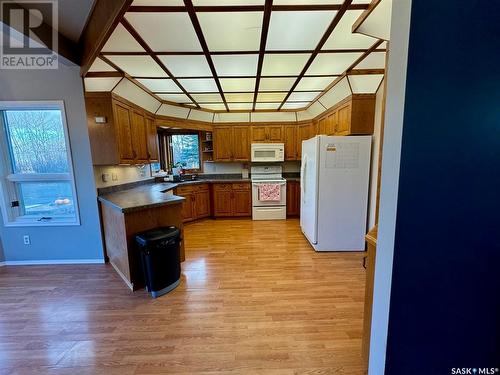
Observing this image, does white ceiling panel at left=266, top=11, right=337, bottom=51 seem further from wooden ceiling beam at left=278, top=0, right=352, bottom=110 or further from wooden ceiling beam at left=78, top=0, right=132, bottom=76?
wooden ceiling beam at left=78, top=0, right=132, bottom=76

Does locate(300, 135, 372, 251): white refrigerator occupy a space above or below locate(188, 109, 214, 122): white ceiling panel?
below

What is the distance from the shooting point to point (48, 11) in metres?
1.89

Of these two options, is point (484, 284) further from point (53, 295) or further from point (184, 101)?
point (184, 101)

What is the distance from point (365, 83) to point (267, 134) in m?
2.42

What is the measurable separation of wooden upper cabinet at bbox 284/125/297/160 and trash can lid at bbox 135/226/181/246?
3.58 m

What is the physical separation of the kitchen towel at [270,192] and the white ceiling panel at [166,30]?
9.86 ft

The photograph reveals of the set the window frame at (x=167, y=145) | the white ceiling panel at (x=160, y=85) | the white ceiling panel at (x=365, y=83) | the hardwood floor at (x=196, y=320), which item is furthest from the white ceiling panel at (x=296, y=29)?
the window frame at (x=167, y=145)

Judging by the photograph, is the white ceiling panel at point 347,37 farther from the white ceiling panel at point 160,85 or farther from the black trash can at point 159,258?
the black trash can at point 159,258

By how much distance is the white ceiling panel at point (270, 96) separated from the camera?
12.9ft

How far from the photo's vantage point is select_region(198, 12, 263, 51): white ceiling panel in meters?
1.84

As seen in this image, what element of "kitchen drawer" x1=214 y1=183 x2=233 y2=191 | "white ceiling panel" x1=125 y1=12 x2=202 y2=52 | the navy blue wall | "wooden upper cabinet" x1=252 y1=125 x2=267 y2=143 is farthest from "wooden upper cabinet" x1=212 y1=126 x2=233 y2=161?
the navy blue wall

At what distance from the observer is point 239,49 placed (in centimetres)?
237

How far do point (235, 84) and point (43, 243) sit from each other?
3.59m

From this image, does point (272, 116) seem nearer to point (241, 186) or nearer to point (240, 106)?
point (240, 106)
